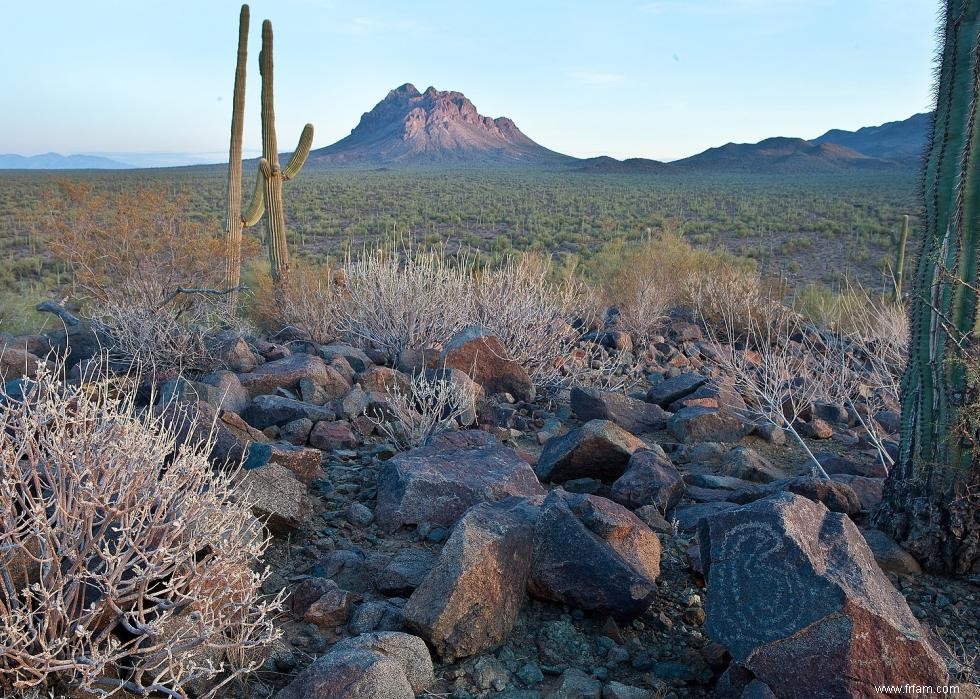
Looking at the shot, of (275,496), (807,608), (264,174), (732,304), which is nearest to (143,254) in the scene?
(264,174)

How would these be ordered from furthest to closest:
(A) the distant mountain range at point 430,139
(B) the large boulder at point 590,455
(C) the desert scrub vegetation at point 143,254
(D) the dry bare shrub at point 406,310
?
1. (A) the distant mountain range at point 430,139
2. (C) the desert scrub vegetation at point 143,254
3. (D) the dry bare shrub at point 406,310
4. (B) the large boulder at point 590,455

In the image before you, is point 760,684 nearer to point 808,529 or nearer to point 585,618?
point 808,529

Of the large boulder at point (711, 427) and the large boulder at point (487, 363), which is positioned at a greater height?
the large boulder at point (487, 363)

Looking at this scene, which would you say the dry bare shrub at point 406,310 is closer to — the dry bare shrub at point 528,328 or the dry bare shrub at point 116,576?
the dry bare shrub at point 528,328

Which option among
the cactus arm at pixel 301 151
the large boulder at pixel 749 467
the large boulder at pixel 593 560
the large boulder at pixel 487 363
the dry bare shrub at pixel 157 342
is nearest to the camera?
the large boulder at pixel 593 560

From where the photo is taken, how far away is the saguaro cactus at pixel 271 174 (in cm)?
1298

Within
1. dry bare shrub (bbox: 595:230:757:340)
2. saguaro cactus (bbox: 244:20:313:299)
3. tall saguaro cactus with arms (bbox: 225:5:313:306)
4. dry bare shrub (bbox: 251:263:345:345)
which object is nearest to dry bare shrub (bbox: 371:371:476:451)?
dry bare shrub (bbox: 251:263:345:345)

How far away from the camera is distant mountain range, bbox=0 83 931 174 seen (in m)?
106

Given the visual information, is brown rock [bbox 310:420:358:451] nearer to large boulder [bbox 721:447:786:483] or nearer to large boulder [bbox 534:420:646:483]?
large boulder [bbox 534:420:646:483]

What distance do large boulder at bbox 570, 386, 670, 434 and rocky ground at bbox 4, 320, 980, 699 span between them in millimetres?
734

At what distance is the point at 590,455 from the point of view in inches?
205

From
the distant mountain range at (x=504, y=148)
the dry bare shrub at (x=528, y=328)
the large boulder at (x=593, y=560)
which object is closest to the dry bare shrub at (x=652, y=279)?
the dry bare shrub at (x=528, y=328)

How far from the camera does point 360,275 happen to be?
9.28 metres

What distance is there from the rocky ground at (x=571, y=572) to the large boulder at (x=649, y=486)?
0.01 metres
